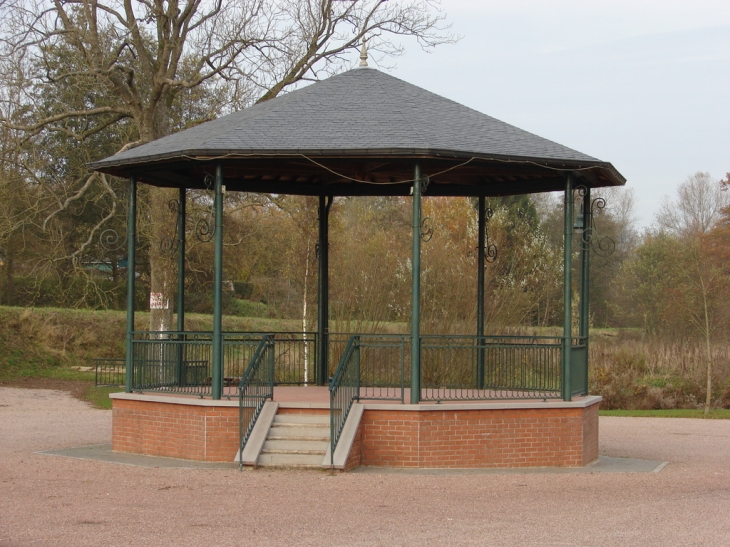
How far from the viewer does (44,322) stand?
1241 inches

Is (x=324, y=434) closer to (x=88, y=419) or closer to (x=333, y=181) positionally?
(x=333, y=181)

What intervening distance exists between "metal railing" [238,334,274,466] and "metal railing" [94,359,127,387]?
15.5m

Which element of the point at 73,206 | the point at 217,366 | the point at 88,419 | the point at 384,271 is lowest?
the point at 88,419

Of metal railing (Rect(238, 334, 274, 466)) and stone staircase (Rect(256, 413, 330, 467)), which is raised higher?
metal railing (Rect(238, 334, 274, 466))

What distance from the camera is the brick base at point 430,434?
36.9ft

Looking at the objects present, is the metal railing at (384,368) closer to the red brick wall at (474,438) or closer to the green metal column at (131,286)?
the red brick wall at (474,438)

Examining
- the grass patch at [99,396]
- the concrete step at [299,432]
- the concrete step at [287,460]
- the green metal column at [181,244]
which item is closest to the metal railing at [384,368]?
the concrete step at [299,432]

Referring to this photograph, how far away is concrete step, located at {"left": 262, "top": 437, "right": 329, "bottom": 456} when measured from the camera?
1109 centimetres

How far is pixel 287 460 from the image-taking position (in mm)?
10977

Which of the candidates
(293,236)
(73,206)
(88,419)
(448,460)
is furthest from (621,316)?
(448,460)

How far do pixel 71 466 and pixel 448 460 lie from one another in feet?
15.2

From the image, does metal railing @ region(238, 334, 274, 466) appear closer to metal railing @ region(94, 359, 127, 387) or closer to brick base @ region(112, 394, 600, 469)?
brick base @ region(112, 394, 600, 469)

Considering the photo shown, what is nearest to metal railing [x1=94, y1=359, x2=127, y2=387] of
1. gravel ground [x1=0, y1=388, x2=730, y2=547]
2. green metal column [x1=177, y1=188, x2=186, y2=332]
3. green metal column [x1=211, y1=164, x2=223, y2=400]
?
green metal column [x1=177, y1=188, x2=186, y2=332]

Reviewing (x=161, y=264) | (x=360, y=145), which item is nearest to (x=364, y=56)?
(x=360, y=145)
